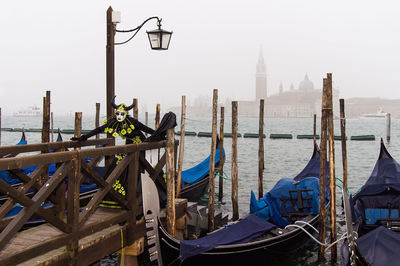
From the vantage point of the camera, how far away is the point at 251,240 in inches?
194

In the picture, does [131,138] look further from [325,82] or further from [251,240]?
[325,82]

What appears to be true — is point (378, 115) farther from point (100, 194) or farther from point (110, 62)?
point (100, 194)

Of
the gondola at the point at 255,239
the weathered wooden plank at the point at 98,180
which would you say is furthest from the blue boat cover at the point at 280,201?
the weathered wooden plank at the point at 98,180

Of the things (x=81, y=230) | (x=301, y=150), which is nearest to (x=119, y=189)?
(x=81, y=230)

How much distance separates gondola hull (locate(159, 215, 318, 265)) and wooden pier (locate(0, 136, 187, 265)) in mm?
371

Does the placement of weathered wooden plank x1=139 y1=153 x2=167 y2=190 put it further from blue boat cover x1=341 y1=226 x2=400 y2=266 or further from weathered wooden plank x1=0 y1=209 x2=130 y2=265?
blue boat cover x1=341 y1=226 x2=400 y2=266

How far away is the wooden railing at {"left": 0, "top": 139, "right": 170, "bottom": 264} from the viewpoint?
2.89m

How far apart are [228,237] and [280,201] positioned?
1669 millimetres

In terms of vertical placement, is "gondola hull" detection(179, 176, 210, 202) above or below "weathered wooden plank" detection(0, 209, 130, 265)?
below

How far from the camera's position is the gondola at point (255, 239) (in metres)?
4.41

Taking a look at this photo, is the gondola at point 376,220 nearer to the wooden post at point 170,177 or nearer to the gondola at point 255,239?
the gondola at point 255,239

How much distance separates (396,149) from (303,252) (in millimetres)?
23447

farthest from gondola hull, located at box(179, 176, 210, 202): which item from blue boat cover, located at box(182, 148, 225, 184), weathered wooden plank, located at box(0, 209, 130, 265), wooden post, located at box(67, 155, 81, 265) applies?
wooden post, located at box(67, 155, 81, 265)

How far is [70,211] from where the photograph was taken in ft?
11.1
